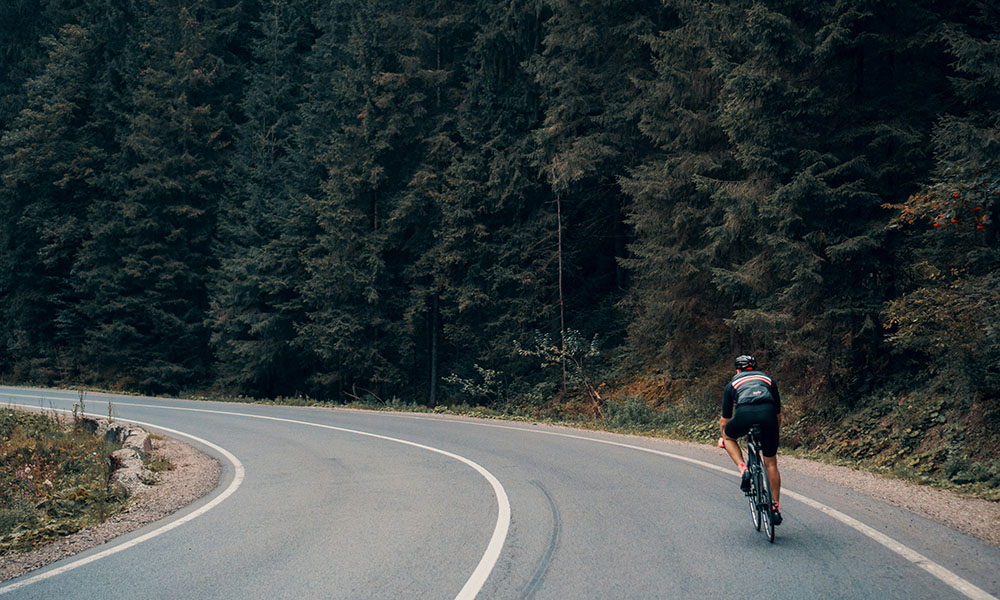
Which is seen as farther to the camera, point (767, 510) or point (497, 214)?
point (497, 214)

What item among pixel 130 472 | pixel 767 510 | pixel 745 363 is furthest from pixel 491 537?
pixel 130 472

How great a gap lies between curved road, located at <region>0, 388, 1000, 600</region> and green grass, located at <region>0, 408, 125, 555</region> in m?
1.06

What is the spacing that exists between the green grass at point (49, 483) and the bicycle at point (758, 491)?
7225mm

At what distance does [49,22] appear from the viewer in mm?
44750

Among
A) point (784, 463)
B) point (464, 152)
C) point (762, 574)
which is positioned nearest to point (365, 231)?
point (464, 152)

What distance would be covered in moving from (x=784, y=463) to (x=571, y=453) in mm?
3501

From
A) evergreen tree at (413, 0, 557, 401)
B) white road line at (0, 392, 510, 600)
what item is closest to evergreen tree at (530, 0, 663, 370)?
evergreen tree at (413, 0, 557, 401)

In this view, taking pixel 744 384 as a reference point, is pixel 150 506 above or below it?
below

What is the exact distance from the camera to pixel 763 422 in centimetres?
682

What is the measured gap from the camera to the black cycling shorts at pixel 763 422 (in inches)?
268

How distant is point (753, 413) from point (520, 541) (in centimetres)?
266

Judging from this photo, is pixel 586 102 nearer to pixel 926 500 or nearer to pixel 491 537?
pixel 926 500

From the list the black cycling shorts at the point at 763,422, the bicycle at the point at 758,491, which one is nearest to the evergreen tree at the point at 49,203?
the black cycling shorts at the point at 763,422

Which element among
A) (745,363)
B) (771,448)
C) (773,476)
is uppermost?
(745,363)
